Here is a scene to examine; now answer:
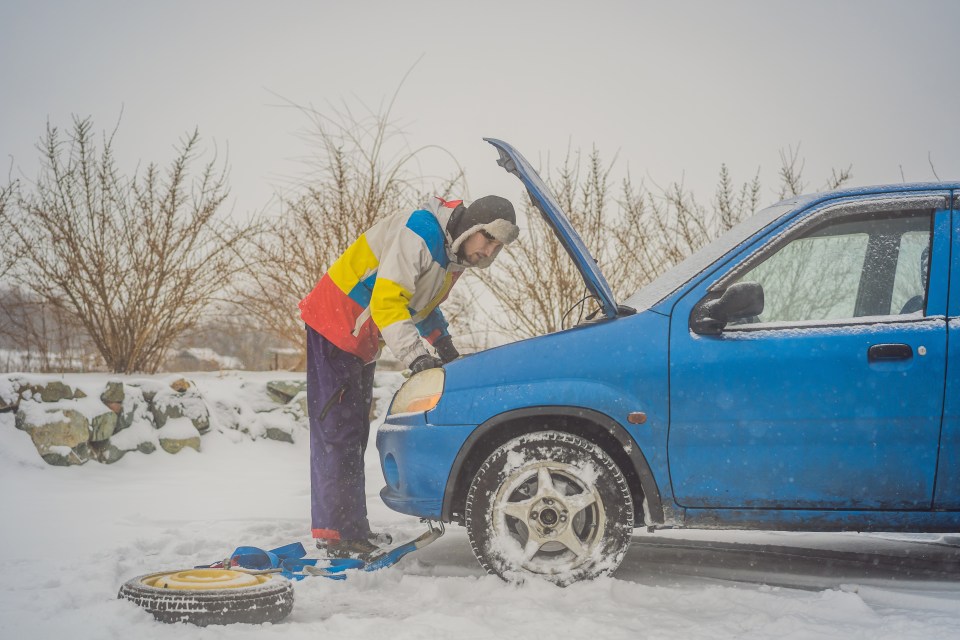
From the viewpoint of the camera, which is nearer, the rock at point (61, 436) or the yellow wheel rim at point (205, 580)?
the yellow wheel rim at point (205, 580)

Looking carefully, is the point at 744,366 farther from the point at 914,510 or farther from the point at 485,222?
the point at 485,222

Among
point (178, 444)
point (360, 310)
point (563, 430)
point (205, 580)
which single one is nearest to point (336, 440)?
point (360, 310)

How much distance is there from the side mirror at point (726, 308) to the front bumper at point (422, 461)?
105 cm

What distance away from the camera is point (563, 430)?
3.37 m

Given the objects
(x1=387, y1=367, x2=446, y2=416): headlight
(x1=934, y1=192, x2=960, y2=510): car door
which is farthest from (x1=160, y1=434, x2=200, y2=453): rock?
(x1=934, y1=192, x2=960, y2=510): car door

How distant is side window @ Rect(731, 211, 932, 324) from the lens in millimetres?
3330

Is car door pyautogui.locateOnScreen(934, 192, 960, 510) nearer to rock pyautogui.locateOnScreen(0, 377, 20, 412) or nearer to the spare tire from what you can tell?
the spare tire

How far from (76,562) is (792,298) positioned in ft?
11.3

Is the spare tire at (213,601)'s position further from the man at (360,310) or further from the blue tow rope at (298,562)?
the man at (360,310)

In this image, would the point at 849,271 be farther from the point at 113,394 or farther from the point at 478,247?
the point at 113,394

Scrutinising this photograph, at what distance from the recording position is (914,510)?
3.09m

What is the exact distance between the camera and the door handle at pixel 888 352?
10.2 ft

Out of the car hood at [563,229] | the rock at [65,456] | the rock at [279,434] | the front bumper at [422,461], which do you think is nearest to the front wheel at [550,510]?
the front bumper at [422,461]

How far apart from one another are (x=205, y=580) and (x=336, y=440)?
46.8 inches
